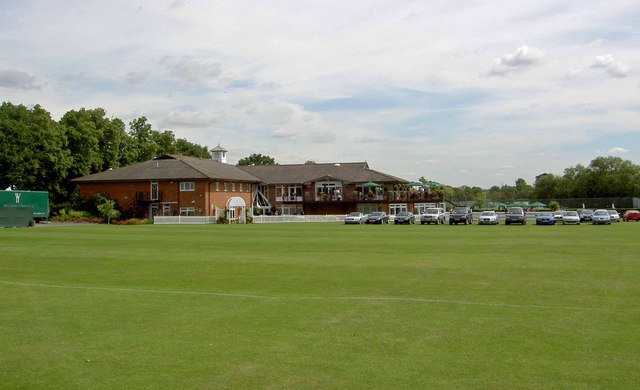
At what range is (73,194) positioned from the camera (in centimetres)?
7338

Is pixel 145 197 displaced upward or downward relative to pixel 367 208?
upward

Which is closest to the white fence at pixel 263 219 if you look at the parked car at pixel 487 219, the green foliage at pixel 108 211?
the green foliage at pixel 108 211

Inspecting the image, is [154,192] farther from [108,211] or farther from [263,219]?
[263,219]

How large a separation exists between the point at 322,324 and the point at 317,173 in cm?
7764

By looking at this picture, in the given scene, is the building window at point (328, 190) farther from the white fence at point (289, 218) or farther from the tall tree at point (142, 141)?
the tall tree at point (142, 141)

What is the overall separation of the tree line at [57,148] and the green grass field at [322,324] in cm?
5316

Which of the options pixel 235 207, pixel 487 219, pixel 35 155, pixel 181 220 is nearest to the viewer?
pixel 487 219

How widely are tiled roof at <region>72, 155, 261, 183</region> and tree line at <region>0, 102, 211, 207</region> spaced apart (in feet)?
7.94

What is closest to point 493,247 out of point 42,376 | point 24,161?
point 42,376

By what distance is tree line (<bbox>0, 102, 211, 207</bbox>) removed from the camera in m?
66.4

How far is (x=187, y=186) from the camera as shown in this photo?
70.1 m

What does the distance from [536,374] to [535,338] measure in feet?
5.95

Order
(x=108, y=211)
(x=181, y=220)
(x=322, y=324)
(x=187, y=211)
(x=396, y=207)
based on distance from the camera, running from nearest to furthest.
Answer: (x=322, y=324) → (x=181, y=220) → (x=108, y=211) → (x=187, y=211) → (x=396, y=207)

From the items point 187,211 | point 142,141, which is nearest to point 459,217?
point 187,211
